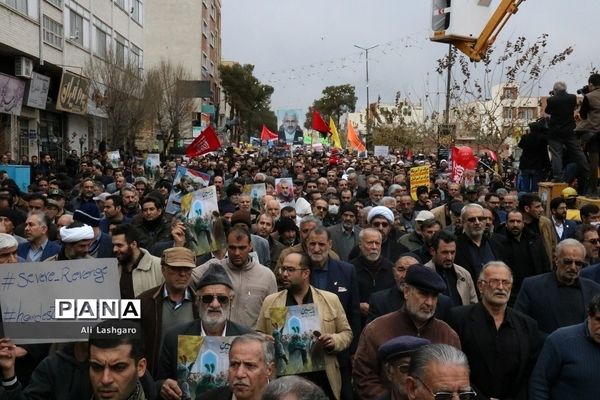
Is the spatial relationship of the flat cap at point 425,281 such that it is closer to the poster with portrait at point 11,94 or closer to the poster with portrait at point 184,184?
the poster with portrait at point 184,184

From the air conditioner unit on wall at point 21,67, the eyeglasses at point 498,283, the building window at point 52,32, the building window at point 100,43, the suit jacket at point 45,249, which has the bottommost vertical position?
the suit jacket at point 45,249

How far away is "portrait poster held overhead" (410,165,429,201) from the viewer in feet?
49.0

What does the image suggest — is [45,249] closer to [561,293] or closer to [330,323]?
[330,323]

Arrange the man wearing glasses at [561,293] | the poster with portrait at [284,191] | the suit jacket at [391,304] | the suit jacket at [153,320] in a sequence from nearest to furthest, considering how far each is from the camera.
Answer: the suit jacket at [153,320]
the suit jacket at [391,304]
the man wearing glasses at [561,293]
the poster with portrait at [284,191]

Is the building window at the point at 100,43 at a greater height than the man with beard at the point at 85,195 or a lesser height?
greater

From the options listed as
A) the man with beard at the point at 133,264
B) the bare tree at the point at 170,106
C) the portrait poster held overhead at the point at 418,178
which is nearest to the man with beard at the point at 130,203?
the man with beard at the point at 133,264

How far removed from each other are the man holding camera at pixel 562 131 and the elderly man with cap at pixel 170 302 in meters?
9.27

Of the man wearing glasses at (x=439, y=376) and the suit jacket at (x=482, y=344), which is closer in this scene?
the man wearing glasses at (x=439, y=376)

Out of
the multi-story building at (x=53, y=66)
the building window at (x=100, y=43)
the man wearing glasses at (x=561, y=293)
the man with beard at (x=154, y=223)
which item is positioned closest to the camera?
the man wearing glasses at (x=561, y=293)

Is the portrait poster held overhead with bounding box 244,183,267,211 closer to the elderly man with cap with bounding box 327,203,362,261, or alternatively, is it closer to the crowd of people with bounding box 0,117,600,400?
the elderly man with cap with bounding box 327,203,362,261

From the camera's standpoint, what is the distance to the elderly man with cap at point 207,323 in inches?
193

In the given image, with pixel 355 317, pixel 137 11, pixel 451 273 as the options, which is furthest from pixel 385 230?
pixel 137 11

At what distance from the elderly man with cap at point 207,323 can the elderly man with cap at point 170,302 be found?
489mm

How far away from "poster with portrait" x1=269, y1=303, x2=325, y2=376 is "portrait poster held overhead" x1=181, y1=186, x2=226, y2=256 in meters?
2.69
